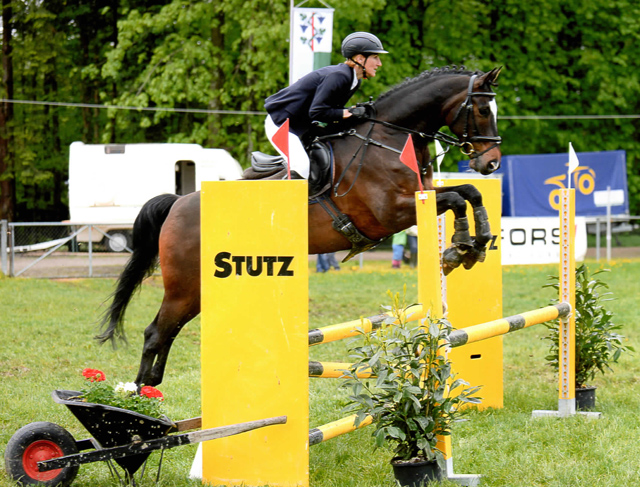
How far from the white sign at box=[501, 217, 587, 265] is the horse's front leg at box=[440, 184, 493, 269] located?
25.3 feet

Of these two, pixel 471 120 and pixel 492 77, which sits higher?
pixel 492 77

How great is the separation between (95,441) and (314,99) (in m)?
2.18

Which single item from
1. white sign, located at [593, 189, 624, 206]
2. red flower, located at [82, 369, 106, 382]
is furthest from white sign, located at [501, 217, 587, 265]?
red flower, located at [82, 369, 106, 382]

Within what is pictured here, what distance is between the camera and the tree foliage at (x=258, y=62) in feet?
54.0

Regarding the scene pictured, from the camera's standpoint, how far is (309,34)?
38.0 ft

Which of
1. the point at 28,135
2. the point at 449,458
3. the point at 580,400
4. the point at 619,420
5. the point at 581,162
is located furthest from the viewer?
the point at 28,135

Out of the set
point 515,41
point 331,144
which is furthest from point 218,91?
point 331,144

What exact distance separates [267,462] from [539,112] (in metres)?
18.4

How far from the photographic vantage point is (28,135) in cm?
2212

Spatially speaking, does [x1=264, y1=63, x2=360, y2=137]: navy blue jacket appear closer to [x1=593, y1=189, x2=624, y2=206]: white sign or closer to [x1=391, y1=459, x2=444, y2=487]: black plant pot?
[x1=391, y1=459, x2=444, y2=487]: black plant pot

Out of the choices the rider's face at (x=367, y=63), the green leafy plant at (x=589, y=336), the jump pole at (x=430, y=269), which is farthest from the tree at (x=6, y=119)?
the jump pole at (x=430, y=269)

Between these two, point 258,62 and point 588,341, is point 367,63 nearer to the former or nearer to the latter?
point 588,341

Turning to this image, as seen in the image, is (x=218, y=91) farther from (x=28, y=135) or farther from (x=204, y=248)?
(x=204, y=248)

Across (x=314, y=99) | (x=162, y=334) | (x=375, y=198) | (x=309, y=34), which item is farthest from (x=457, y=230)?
(x=309, y=34)
